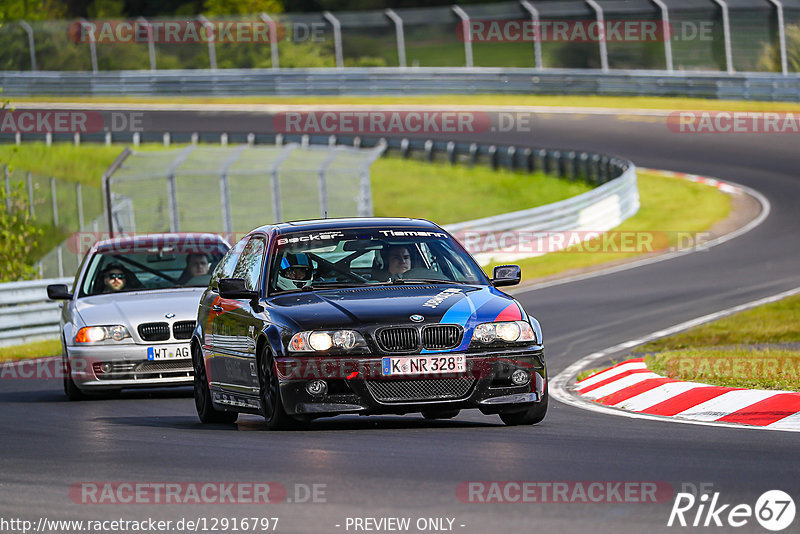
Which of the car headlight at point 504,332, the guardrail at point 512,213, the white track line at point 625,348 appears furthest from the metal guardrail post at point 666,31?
the car headlight at point 504,332

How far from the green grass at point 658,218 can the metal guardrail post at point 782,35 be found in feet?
28.6

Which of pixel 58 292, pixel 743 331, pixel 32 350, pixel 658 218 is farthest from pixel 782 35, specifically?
pixel 58 292

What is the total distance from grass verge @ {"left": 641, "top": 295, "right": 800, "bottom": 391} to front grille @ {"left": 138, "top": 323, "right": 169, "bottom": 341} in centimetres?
419

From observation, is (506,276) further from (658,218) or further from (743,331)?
(658,218)

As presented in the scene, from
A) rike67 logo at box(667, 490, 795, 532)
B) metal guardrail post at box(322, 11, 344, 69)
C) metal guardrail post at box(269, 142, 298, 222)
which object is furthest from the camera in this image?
metal guardrail post at box(322, 11, 344, 69)

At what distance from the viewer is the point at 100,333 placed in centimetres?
1311

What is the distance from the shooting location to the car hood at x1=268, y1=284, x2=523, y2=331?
29.6ft

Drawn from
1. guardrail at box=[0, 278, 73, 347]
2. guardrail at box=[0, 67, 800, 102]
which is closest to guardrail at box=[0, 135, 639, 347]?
guardrail at box=[0, 278, 73, 347]

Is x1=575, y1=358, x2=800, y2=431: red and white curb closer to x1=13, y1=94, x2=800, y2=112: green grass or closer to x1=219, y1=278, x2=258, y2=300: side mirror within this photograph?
x1=219, y1=278, x2=258, y2=300: side mirror

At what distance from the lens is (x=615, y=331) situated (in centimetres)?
1678

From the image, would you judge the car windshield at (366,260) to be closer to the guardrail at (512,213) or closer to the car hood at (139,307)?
the car hood at (139,307)

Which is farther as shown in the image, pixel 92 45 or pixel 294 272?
pixel 92 45

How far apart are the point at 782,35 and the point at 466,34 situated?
10171 millimetres

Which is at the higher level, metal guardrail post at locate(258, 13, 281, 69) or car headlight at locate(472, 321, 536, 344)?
car headlight at locate(472, 321, 536, 344)
